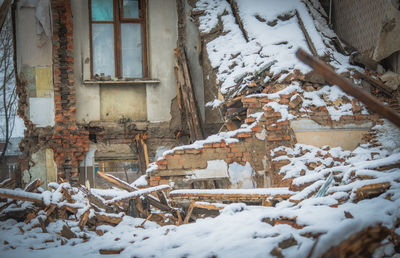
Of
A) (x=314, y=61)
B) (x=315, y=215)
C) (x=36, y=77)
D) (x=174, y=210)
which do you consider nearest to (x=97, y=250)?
(x=174, y=210)

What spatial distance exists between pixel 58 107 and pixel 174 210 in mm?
4459

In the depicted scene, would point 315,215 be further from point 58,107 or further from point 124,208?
point 58,107

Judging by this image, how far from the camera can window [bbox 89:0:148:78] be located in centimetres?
879

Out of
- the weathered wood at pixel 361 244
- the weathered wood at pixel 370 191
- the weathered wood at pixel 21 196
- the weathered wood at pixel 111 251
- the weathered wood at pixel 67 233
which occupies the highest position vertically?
the weathered wood at pixel 370 191

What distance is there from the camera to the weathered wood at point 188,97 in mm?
8430

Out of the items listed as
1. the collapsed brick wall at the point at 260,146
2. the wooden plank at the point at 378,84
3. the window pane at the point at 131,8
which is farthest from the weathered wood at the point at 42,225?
the window pane at the point at 131,8

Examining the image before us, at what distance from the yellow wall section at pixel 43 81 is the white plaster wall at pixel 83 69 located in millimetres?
549

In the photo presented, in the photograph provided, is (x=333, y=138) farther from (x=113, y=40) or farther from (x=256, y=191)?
(x=113, y=40)

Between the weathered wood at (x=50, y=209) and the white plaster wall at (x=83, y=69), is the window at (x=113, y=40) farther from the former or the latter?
the weathered wood at (x=50, y=209)

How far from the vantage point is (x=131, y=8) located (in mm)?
8984

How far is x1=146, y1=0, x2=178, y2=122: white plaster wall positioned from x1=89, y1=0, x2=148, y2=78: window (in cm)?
36

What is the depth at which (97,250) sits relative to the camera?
3.80 meters

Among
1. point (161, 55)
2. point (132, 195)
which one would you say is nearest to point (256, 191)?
point (132, 195)

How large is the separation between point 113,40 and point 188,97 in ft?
6.98
